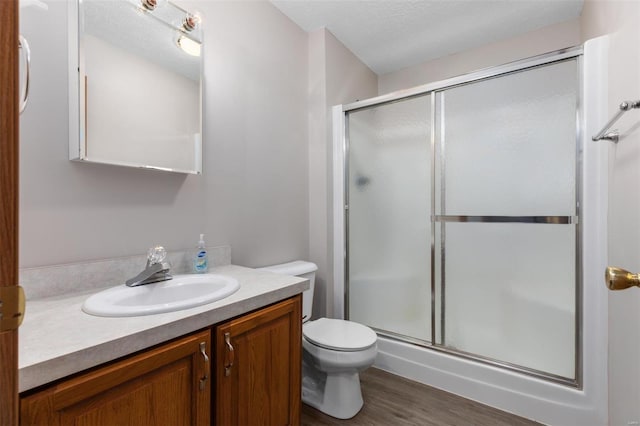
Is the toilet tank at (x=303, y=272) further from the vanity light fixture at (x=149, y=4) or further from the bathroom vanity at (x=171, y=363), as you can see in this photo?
the vanity light fixture at (x=149, y=4)

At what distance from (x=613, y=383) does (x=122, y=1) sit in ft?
8.95

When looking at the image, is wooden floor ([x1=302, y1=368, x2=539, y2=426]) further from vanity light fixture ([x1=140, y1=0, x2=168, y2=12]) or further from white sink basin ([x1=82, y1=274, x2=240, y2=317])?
vanity light fixture ([x1=140, y1=0, x2=168, y2=12])

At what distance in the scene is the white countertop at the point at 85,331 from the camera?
64 cm

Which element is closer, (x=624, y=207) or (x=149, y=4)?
(x=624, y=207)

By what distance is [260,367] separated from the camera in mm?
1117

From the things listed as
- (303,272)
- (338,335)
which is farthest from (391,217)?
(338,335)

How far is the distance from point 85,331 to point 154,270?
0.44 metres

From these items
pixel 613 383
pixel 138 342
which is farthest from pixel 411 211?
pixel 138 342

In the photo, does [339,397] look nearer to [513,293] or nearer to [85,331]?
[513,293]

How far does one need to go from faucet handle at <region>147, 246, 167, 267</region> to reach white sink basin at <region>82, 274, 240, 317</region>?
100 mm

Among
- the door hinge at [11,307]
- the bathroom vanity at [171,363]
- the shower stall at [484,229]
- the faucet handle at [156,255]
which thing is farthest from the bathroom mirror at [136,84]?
the shower stall at [484,229]

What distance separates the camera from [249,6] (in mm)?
1829

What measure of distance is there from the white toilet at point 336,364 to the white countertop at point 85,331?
648mm

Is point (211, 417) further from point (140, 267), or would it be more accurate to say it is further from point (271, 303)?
point (140, 267)
